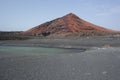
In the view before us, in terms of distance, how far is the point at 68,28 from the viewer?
151ft

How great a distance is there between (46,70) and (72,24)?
3647cm

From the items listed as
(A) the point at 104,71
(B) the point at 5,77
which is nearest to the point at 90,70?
(A) the point at 104,71

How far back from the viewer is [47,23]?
163 feet

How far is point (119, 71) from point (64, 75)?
7.97ft

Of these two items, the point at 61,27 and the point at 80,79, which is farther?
the point at 61,27

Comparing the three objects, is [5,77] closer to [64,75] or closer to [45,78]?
[45,78]

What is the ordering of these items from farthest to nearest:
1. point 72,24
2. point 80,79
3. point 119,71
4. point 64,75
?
point 72,24 < point 119,71 < point 64,75 < point 80,79

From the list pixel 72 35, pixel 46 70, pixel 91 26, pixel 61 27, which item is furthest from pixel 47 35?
pixel 46 70

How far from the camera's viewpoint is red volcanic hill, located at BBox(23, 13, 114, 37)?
4481 centimetres

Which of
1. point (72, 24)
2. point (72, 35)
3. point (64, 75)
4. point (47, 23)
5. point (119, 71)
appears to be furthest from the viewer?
point (47, 23)

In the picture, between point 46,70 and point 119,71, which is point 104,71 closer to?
point 119,71

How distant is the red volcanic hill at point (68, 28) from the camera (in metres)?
44.8

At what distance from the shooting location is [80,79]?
832cm

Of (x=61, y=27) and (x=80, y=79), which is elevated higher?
(x=61, y=27)
